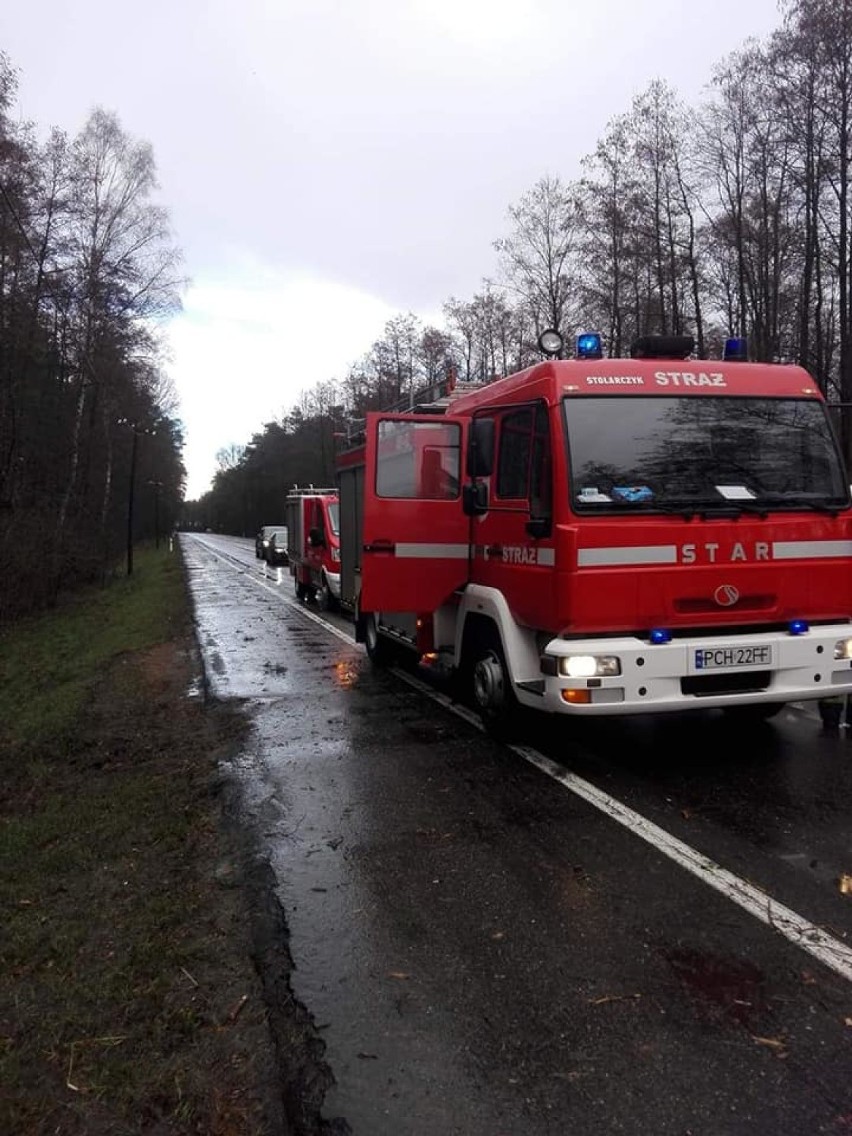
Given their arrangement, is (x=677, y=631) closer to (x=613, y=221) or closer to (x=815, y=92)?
(x=815, y=92)

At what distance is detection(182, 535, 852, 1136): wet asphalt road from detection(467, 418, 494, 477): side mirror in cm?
216

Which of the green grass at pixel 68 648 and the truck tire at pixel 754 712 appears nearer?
the truck tire at pixel 754 712

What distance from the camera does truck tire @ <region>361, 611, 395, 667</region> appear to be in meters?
10.6

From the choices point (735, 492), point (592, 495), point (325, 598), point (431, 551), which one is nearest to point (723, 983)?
point (592, 495)

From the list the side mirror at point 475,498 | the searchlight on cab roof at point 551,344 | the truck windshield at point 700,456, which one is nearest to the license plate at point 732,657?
the truck windshield at point 700,456

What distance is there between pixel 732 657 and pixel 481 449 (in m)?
2.51

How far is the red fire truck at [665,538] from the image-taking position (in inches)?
Answer: 211

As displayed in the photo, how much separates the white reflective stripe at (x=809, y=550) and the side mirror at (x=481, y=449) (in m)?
2.25

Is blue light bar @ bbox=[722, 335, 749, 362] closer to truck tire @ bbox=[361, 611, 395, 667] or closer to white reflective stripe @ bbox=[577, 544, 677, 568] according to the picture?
white reflective stripe @ bbox=[577, 544, 677, 568]

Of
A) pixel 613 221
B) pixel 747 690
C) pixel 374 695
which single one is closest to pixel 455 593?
pixel 374 695

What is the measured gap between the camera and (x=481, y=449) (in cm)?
664

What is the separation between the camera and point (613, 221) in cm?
2831

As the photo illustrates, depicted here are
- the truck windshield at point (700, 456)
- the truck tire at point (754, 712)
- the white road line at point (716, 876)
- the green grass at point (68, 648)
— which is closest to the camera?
the white road line at point (716, 876)

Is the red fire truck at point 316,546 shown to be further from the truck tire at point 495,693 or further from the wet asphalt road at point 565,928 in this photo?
the wet asphalt road at point 565,928
